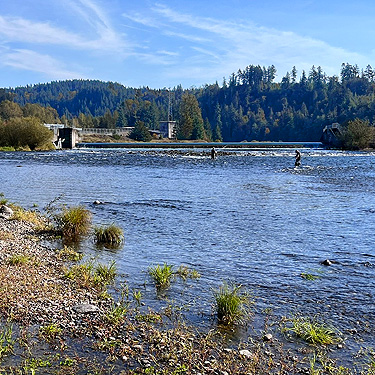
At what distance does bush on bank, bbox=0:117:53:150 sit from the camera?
99.6m

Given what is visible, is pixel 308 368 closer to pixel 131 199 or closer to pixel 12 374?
pixel 12 374

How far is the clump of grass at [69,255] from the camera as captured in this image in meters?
14.6

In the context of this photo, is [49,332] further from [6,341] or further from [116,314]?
[116,314]

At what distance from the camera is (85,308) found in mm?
10047

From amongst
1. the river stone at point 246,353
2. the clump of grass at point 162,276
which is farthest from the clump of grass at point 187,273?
the river stone at point 246,353

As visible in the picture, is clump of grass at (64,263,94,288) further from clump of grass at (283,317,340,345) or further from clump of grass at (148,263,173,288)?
clump of grass at (283,317,340,345)

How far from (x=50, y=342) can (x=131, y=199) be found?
72.6 feet

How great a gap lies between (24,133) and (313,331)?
331ft

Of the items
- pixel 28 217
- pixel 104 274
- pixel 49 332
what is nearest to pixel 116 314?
pixel 49 332

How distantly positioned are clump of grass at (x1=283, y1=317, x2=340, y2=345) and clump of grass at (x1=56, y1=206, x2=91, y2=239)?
10788 mm

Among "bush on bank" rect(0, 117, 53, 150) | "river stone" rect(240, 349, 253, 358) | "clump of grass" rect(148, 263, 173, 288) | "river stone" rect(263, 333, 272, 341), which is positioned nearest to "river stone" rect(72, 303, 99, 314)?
"clump of grass" rect(148, 263, 173, 288)

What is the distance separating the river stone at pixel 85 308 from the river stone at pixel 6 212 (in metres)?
12.1

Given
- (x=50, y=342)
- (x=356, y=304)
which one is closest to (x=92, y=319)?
(x=50, y=342)

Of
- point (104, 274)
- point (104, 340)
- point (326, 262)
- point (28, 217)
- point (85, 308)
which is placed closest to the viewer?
point (104, 340)
